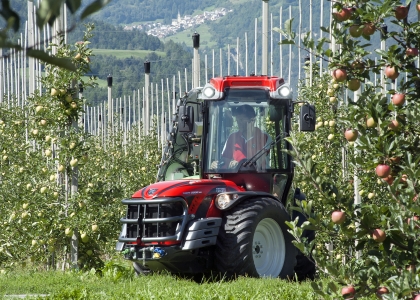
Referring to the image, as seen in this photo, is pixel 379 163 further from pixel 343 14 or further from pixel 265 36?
pixel 265 36

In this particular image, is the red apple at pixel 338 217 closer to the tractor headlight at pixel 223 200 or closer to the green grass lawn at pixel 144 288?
the green grass lawn at pixel 144 288

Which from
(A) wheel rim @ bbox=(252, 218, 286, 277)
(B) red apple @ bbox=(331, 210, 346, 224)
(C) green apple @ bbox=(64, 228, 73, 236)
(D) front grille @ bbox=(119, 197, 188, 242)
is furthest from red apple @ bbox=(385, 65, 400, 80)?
(C) green apple @ bbox=(64, 228, 73, 236)

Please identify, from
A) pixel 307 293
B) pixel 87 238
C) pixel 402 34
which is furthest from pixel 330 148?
pixel 402 34

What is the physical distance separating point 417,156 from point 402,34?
0.64m

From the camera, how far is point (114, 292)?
6637mm

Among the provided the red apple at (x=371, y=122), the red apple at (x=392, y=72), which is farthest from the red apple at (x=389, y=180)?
the red apple at (x=392, y=72)

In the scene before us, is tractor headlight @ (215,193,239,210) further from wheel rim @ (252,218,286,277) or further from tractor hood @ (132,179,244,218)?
wheel rim @ (252,218,286,277)

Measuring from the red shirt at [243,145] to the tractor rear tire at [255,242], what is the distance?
541 mm

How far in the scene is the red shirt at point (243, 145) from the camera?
805cm

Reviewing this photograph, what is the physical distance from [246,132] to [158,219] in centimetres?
141

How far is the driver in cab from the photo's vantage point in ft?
26.4

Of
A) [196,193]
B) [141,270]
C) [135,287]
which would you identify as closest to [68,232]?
[141,270]

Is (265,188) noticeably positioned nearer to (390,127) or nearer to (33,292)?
(33,292)

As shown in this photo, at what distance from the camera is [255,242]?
7895mm
